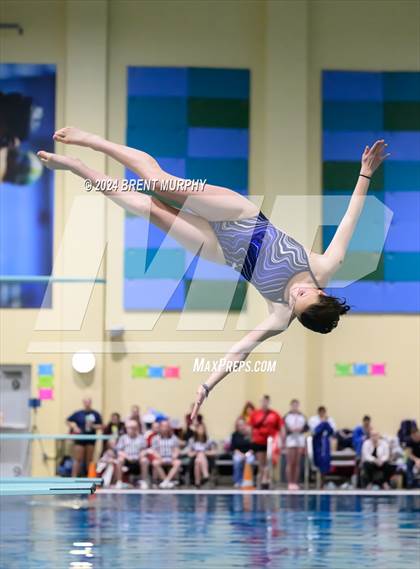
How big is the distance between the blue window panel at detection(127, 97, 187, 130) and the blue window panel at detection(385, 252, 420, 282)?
4.31 meters

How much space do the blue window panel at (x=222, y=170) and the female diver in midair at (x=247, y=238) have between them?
12757 millimetres

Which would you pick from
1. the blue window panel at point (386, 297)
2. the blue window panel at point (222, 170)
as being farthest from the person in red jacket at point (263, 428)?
the blue window panel at point (222, 170)

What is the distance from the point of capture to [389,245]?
66.1 feet

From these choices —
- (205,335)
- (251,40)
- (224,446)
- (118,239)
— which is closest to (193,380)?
(224,446)

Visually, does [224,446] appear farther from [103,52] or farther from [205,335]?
[205,335]

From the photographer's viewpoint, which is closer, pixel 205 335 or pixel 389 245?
pixel 205 335

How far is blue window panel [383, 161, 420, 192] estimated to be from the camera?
65.7ft

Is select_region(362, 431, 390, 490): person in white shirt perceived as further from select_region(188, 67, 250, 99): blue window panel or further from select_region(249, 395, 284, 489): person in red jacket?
select_region(188, 67, 250, 99): blue window panel

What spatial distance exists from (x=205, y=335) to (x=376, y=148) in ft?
10.0

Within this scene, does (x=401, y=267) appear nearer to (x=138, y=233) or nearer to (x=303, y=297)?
(x=138, y=233)

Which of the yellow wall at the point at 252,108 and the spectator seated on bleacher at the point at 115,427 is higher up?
the yellow wall at the point at 252,108

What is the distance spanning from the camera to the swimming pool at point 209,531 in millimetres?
11516

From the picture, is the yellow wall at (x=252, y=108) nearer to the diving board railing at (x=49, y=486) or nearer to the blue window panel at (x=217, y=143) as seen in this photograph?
the blue window panel at (x=217, y=143)

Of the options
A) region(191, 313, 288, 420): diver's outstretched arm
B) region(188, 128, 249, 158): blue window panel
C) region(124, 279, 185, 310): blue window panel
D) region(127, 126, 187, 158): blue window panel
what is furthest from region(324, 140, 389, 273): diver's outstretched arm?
region(188, 128, 249, 158): blue window panel
